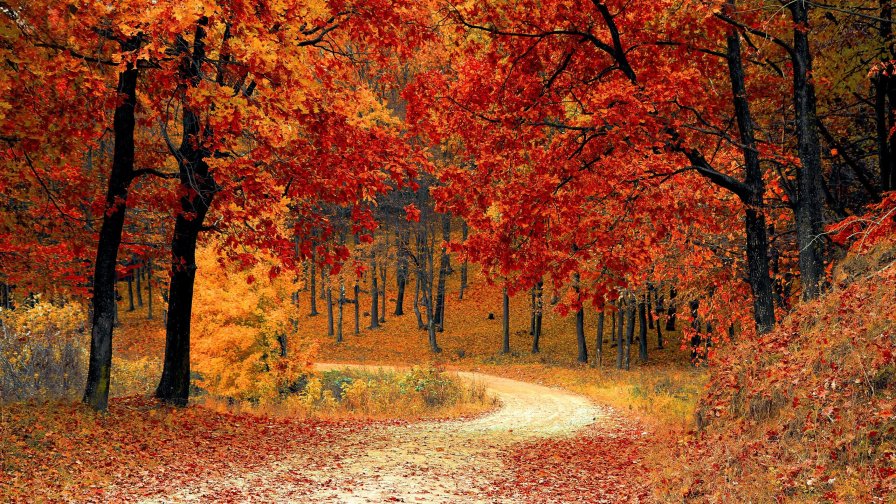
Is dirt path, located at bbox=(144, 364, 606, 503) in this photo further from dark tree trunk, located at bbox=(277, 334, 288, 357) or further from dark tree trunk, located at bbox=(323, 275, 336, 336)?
dark tree trunk, located at bbox=(323, 275, 336, 336)

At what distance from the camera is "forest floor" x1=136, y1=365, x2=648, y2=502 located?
8.52 meters

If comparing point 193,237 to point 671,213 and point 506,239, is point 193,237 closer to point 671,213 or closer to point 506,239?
point 506,239

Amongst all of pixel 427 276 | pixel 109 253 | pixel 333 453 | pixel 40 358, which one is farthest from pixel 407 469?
pixel 427 276

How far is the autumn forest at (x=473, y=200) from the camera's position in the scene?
820 centimetres

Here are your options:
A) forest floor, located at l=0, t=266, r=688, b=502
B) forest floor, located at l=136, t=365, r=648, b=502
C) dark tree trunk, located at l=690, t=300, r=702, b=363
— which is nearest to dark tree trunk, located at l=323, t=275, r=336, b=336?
forest floor, located at l=0, t=266, r=688, b=502

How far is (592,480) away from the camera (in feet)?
31.9

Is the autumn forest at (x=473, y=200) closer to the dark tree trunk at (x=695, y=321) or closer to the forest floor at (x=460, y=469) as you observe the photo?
the forest floor at (x=460, y=469)

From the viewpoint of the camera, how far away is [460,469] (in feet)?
34.3

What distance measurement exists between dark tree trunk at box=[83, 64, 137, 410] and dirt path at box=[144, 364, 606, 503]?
4153 millimetres

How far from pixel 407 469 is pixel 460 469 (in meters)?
0.90

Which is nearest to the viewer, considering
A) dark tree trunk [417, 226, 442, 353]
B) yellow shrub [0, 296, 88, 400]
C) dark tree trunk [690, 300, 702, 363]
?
yellow shrub [0, 296, 88, 400]

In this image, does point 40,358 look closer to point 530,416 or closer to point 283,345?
point 283,345

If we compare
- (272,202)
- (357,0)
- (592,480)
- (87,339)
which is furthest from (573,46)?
(87,339)

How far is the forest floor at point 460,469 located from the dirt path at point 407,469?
0.01m
